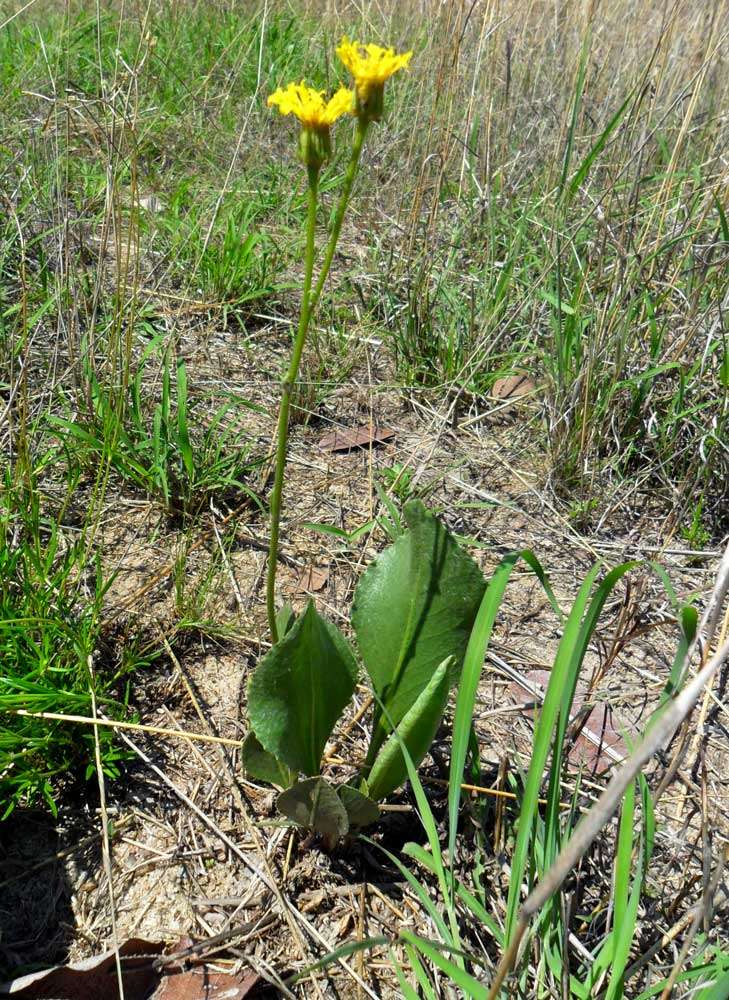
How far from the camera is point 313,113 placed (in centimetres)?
83

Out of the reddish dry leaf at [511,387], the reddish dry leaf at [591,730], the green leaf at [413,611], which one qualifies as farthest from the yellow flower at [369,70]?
the reddish dry leaf at [511,387]

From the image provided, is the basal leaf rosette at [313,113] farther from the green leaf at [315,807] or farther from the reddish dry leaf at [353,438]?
the reddish dry leaf at [353,438]

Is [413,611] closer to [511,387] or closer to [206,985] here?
Result: [206,985]

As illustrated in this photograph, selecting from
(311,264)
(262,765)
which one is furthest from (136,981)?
(311,264)

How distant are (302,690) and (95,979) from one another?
17.2 inches

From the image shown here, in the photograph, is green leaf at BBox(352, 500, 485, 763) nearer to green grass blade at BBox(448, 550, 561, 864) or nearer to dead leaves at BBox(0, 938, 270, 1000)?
green grass blade at BBox(448, 550, 561, 864)

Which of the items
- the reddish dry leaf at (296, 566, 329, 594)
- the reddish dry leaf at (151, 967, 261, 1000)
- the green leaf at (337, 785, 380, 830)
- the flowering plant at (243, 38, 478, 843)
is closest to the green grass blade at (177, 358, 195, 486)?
the reddish dry leaf at (296, 566, 329, 594)

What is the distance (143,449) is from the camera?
5.59ft

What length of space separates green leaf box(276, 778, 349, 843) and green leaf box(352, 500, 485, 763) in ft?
0.40

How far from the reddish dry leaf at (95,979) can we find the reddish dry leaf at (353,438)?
115 centimetres

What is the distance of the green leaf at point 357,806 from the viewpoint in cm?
106

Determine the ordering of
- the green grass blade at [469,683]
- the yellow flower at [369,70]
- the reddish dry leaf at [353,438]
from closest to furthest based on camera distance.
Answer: the yellow flower at [369,70]
the green grass blade at [469,683]
the reddish dry leaf at [353,438]

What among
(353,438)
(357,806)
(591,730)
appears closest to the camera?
(357,806)

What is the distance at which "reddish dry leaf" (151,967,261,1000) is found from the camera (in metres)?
1.03
